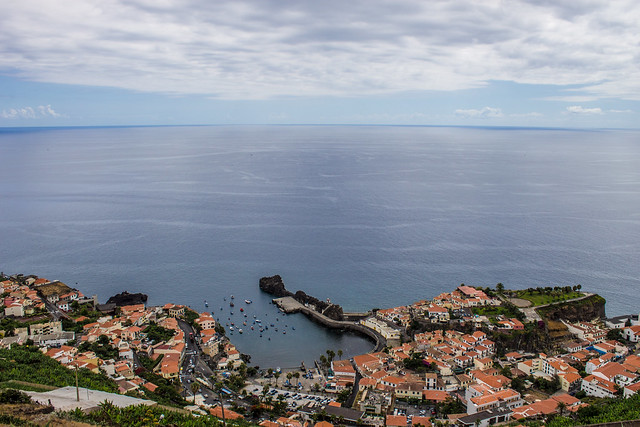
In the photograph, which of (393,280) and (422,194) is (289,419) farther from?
(422,194)

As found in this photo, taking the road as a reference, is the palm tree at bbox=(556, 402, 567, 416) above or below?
above

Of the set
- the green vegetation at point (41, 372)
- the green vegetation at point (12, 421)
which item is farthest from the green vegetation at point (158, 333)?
the green vegetation at point (12, 421)

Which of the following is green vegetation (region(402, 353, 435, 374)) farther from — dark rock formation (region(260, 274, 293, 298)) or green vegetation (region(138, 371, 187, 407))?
dark rock formation (region(260, 274, 293, 298))

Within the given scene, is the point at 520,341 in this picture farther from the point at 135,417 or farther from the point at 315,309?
the point at 135,417

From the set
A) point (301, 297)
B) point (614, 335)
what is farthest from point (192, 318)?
point (614, 335)

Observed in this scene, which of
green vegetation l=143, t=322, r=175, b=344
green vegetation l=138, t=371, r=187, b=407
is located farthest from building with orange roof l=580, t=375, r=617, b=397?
green vegetation l=143, t=322, r=175, b=344

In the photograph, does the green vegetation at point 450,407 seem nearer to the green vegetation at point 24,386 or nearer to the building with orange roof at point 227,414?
the building with orange roof at point 227,414

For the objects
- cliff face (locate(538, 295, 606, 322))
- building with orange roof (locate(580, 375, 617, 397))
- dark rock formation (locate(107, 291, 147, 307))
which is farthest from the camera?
dark rock formation (locate(107, 291, 147, 307))
